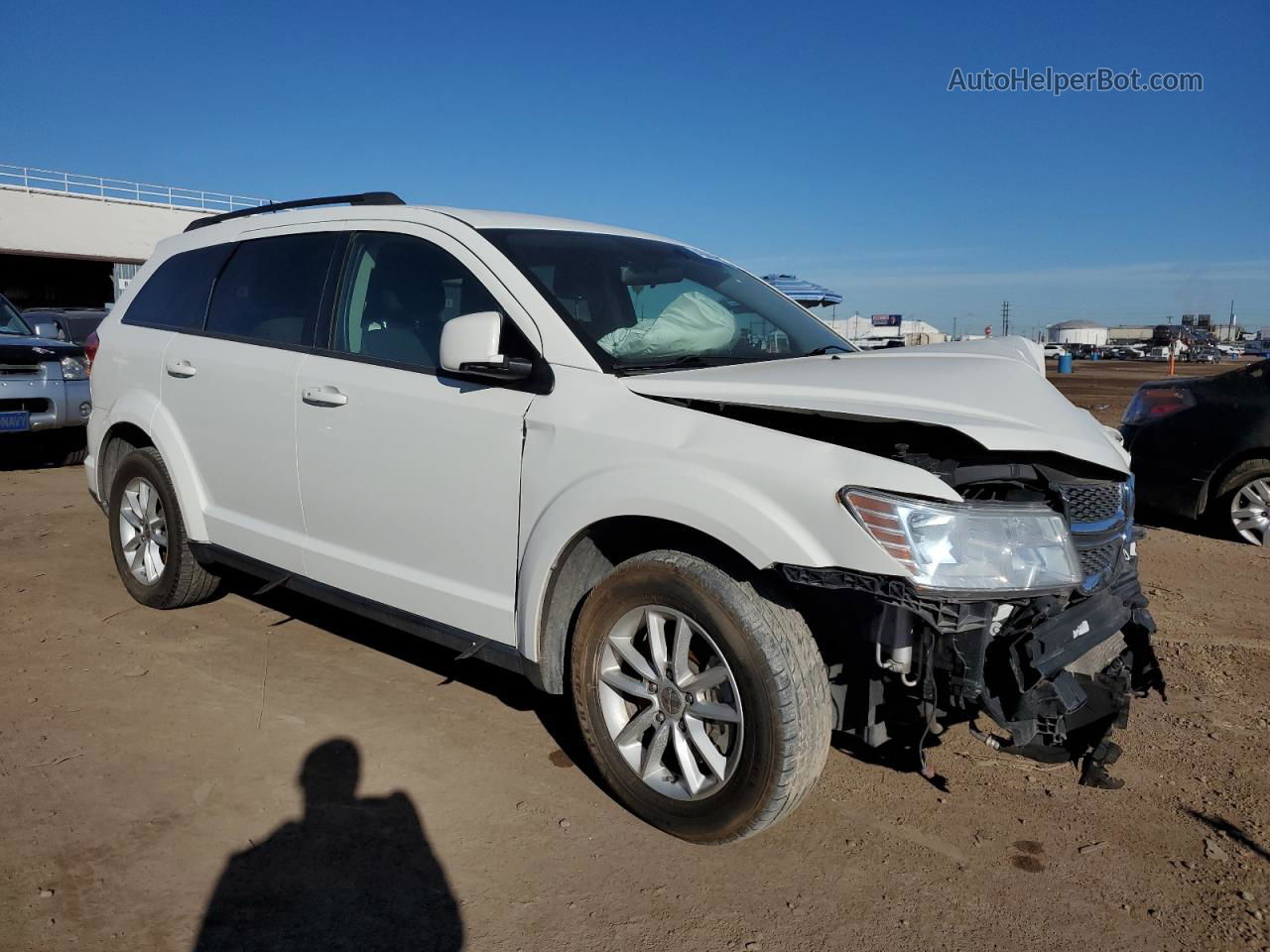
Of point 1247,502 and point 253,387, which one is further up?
point 253,387

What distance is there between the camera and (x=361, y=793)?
10.7 feet

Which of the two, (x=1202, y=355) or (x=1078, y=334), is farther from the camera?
(x=1078, y=334)

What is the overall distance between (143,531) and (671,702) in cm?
334

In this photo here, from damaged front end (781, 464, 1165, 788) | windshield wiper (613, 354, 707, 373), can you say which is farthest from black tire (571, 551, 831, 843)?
windshield wiper (613, 354, 707, 373)

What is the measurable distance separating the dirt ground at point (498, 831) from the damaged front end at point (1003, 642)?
1.19 feet

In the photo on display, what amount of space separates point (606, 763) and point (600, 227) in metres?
2.30

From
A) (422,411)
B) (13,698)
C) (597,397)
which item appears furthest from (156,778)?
(597,397)

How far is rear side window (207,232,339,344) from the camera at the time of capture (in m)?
4.12

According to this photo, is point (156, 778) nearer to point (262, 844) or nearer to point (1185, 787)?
point (262, 844)

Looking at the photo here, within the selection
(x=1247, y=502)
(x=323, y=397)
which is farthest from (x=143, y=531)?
(x=1247, y=502)

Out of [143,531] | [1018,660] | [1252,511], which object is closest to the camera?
[1018,660]

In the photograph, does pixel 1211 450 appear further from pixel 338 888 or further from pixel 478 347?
pixel 338 888

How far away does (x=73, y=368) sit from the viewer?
30.6 feet

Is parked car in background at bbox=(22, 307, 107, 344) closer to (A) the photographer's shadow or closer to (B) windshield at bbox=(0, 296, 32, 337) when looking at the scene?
(B) windshield at bbox=(0, 296, 32, 337)
